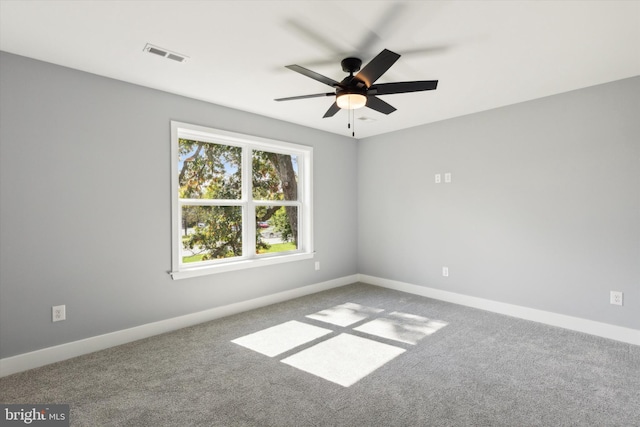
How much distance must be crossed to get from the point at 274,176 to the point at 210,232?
119cm

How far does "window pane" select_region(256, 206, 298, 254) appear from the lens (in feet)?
14.1

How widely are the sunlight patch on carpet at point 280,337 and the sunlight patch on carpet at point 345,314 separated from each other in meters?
0.26

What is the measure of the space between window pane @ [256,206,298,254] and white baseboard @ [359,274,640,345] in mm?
1692

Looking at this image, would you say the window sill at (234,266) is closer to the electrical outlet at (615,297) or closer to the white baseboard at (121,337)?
the white baseboard at (121,337)

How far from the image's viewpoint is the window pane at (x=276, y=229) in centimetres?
431

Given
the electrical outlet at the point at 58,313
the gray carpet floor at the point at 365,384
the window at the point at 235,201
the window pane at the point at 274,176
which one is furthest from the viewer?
the window pane at the point at 274,176

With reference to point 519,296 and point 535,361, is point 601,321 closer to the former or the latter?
point 519,296

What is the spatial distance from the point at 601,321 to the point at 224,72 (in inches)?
169

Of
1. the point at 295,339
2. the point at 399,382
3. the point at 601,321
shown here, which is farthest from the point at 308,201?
the point at 601,321

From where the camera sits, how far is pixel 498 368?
2520 millimetres

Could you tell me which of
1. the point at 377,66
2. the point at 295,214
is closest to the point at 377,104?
the point at 377,66

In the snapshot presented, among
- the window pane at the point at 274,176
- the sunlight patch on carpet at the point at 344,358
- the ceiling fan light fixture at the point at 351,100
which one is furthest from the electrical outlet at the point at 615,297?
the window pane at the point at 274,176

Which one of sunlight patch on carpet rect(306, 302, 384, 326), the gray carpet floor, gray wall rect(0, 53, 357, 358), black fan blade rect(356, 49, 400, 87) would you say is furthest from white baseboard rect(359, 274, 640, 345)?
black fan blade rect(356, 49, 400, 87)

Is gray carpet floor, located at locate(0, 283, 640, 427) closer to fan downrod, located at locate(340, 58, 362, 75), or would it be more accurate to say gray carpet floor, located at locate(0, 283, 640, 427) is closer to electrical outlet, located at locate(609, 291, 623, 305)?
electrical outlet, located at locate(609, 291, 623, 305)
